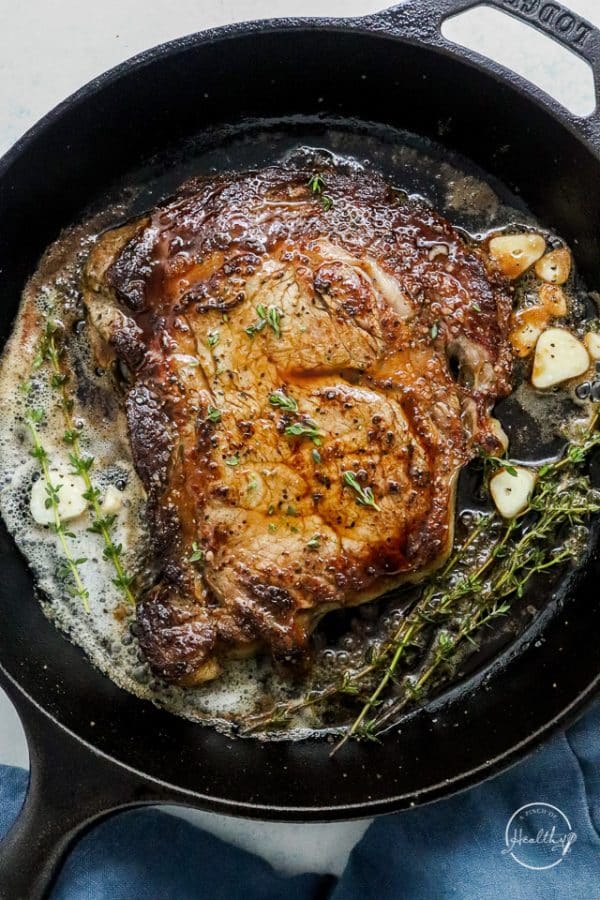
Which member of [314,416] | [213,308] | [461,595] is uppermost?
[213,308]

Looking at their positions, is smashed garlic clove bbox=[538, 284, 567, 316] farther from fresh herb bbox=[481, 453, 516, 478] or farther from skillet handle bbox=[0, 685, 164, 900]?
skillet handle bbox=[0, 685, 164, 900]

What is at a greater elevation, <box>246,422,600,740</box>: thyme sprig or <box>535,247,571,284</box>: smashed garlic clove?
<box>535,247,571,284</box>: smashed garlic clove

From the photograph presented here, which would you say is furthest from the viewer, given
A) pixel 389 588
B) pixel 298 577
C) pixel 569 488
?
pixel 569 488

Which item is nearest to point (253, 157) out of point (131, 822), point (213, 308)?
point (213, 308)

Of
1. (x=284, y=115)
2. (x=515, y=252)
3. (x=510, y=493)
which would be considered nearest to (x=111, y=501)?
(x=510, y=493)

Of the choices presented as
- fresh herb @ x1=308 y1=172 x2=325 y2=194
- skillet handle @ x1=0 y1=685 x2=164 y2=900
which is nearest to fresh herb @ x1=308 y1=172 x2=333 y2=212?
fresh herb @ x1=308 y1=172 x2=325 y2=194

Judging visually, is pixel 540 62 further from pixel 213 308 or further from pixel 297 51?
pixel 213 308

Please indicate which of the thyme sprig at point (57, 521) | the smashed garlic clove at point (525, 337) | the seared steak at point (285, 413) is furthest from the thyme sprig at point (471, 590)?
the thyme sprig at point (57, 521)
